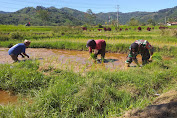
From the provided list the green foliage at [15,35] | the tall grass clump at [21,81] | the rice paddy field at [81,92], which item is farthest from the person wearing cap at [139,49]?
the green foliage at [15,35]

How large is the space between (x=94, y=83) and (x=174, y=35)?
39.0 ft

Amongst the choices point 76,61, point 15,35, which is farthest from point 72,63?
point 15,35

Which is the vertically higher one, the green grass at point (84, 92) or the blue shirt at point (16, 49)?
the blue shirt at point (16, 49)

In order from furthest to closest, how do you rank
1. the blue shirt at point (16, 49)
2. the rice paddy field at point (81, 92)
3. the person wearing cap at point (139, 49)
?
the blue shirt at point (16, 49) → the person wearing cap at point (139, 49) → the rice paddy field at point (81, 92)

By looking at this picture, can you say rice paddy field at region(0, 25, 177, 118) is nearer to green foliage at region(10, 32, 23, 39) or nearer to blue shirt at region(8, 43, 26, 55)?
blue shirt at region(8, 43, 26, 55)

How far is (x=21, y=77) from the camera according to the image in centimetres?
359

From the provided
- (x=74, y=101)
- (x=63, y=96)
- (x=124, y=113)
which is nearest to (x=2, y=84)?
(x=63, y=96)

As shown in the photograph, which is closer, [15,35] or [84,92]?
[84,92]

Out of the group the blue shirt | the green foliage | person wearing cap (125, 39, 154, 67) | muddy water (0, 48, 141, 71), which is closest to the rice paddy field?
person wearing cap (125, 39, 154, 67)

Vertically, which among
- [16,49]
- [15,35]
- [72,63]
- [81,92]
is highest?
[15,35]

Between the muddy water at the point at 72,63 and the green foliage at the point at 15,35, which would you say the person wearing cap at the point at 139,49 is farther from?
the green foliage at the point at 15,35

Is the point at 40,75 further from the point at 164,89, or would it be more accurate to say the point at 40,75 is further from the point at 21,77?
the point at 164,89

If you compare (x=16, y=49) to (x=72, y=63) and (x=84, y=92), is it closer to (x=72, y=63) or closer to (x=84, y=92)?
(x=72, y=63)

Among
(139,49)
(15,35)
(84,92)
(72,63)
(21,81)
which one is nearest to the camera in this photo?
(84,92)
